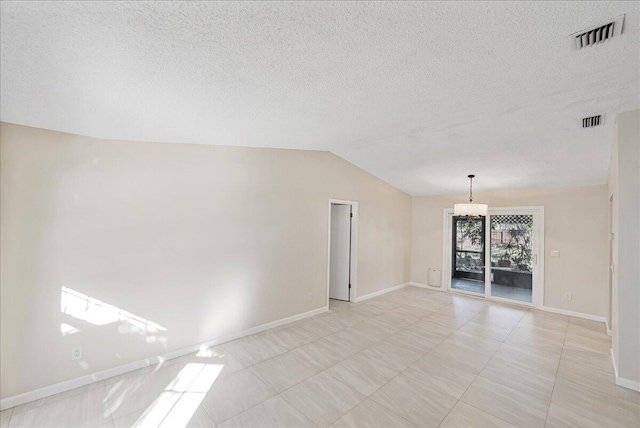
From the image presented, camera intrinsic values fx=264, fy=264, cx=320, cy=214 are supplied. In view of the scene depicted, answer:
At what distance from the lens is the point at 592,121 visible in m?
2.75

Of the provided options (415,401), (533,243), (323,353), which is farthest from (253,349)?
(533,243)

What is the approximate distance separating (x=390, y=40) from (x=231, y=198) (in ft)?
8.71

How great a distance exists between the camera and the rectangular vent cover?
106 inches

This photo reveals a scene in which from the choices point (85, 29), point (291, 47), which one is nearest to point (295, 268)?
point (291, 47)

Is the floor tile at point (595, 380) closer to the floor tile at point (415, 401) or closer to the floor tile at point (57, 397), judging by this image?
the floor tile at point (415, 401)

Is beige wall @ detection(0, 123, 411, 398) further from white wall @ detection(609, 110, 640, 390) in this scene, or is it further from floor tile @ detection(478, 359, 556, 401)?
white wall @ detection(609, 110, 640, 390)

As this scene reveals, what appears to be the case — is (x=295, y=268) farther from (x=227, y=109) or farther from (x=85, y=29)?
(x=85, y=29)

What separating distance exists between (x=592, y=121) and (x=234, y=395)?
4467 millimetres

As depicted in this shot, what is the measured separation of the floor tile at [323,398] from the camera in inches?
84.7

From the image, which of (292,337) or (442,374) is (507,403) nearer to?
(442,374)

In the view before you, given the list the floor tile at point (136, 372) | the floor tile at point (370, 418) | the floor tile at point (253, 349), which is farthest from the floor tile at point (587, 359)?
the floor tile at point (136, 372)

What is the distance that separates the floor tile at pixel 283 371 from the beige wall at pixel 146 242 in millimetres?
841

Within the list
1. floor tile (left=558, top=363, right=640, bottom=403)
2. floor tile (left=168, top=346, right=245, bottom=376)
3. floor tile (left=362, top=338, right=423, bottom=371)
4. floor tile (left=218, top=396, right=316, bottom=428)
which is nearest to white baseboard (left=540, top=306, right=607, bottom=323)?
floor tile (left=558, top=363, right=640, bottom=403)

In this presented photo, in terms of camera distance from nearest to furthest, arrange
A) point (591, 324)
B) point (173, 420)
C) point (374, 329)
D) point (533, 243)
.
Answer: point (173, 420), point (374, 329), point (591, 324), point (533, 243)
